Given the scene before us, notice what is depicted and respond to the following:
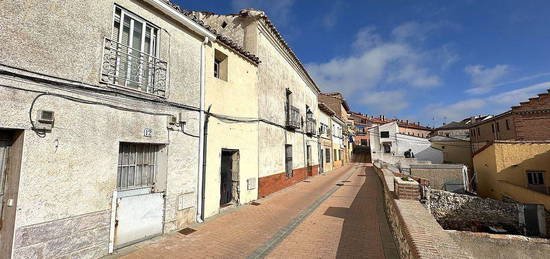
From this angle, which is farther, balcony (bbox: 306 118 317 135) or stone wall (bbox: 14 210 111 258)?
balcony (bbox: 306 118 317 135)

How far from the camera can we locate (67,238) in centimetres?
405

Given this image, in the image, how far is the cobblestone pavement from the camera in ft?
15.9

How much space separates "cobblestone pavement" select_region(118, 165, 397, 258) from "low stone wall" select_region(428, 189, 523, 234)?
14.4 ft

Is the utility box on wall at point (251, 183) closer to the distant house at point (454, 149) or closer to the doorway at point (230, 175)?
the doorway at point (230, 175)

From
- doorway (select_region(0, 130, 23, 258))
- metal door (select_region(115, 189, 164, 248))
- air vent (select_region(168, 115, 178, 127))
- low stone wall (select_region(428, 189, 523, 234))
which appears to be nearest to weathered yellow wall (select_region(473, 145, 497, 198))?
low stone wall (select_region(428, 189, 523, 234))

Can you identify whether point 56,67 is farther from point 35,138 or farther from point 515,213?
point 515,213

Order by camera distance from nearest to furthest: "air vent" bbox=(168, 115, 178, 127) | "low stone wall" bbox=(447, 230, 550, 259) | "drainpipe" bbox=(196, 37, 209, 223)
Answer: "air vent" bbox=(168, 115, 178, 127), "low stone wall" bbox=(447, 230, 550, 259), "drainpipe" bbox=(196, 37, 209, 223)

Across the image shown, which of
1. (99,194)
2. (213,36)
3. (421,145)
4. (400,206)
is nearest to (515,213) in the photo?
(400,206)

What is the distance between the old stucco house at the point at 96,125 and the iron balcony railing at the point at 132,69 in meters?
0.02

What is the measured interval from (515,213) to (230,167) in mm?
11682

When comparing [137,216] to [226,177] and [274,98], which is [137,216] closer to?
[226,177]

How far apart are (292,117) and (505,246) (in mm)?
9621

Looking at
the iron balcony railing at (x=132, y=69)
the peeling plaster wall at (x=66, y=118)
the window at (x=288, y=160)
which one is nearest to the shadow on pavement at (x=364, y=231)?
the peeling plaster wall at (x=66, y=118)

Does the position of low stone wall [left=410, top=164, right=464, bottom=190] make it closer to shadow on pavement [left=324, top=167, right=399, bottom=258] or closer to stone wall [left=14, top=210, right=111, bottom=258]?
shadow on pavement [left=324, top=167, right=399, bottom=258]
